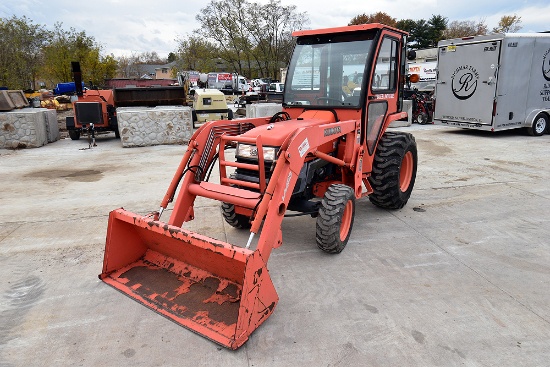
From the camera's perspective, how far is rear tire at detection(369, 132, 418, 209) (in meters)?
5.19

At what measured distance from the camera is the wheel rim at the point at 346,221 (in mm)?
4340

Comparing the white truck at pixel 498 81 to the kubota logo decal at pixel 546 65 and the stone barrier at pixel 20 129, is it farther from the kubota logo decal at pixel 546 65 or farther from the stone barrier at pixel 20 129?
the stone barrier at pixel 20 129

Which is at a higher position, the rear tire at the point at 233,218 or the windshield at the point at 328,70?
the windshield at the point at 328,70

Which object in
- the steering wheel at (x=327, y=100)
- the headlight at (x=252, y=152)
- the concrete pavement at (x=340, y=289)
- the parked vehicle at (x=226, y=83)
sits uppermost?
the parked vehicle at (x=226, y=83)

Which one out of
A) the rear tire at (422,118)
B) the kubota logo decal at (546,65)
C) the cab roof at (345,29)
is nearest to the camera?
the cab roof at (345,29)

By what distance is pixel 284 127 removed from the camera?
4.20 m

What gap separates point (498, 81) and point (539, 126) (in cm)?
253

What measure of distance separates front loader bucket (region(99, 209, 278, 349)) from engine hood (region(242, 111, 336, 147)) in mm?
1272

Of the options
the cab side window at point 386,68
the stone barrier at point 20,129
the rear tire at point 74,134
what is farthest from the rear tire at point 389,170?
the rear tire at point 74,134

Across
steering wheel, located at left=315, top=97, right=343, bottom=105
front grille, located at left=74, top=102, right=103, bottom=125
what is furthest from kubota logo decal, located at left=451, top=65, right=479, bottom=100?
front grille, located at left=74, top=102, right=103, bottom=125

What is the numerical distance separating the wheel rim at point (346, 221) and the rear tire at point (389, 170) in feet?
3.61

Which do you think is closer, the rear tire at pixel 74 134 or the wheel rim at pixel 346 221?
the wheel rim at pixel 346 221

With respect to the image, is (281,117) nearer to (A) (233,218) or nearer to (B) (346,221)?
(A) (233,218)

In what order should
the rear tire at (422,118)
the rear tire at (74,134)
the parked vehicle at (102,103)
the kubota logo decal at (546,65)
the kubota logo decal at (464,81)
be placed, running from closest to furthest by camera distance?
the kubota logo decal at (546,65) < the kubota logo decal at (464,81) < the parked vehicle at (102,103) < the rear tire at (74,134) < the rear tire at (422,118)
